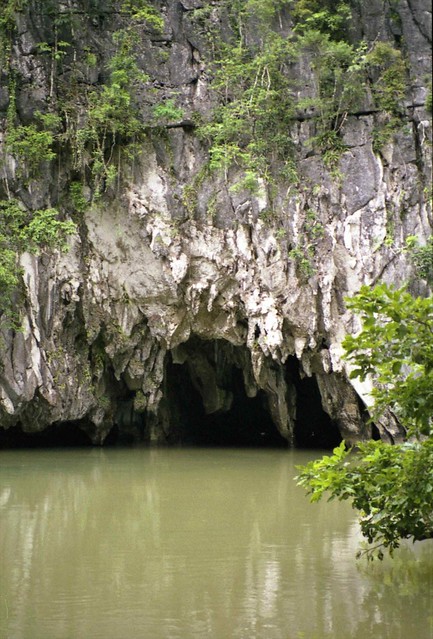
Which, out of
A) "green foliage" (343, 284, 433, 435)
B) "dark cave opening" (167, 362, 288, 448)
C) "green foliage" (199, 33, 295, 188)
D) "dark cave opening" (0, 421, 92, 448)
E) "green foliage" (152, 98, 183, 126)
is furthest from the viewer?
"dark cave opening" (167, 362, 288, 448)

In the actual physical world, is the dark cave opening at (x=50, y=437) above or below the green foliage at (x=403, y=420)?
below

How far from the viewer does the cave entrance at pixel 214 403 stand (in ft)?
52.6

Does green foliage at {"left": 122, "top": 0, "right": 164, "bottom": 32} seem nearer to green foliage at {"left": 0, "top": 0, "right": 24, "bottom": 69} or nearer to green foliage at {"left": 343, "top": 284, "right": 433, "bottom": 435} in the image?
green foliage at {"left": 0, "top": 0, "right": 24, "bottom": 69}

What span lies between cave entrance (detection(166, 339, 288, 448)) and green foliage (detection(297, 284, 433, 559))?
9.74 m

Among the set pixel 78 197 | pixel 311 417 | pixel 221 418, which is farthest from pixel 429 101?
pixel 221 418

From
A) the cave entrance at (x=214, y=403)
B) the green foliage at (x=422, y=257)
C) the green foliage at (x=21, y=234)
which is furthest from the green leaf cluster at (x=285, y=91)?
the cave entrance at (x=214, y=403)

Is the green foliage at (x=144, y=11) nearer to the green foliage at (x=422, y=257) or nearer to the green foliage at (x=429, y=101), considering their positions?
the green foliage at (x=429, y=101)

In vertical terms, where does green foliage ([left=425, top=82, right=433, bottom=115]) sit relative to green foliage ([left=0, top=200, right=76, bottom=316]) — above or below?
above

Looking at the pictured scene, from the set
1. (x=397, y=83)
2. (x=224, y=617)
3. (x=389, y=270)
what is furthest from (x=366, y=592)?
(x=397, y=83)

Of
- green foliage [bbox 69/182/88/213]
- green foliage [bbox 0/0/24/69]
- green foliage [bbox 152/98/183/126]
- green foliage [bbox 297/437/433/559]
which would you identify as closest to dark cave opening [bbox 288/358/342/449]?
green foliage [bbox 69/182/88/213]

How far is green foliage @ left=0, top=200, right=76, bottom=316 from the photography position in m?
12.5

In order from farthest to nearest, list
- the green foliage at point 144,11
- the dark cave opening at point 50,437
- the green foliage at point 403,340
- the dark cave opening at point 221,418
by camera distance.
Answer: the dark cave opening at point 221,418, the dark cave opening at point 50,437, the green foliage at point 144,11, the green foliage at point 403,340

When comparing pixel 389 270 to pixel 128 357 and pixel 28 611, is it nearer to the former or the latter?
pixel 128 357

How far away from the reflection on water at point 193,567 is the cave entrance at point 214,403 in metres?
5.77
